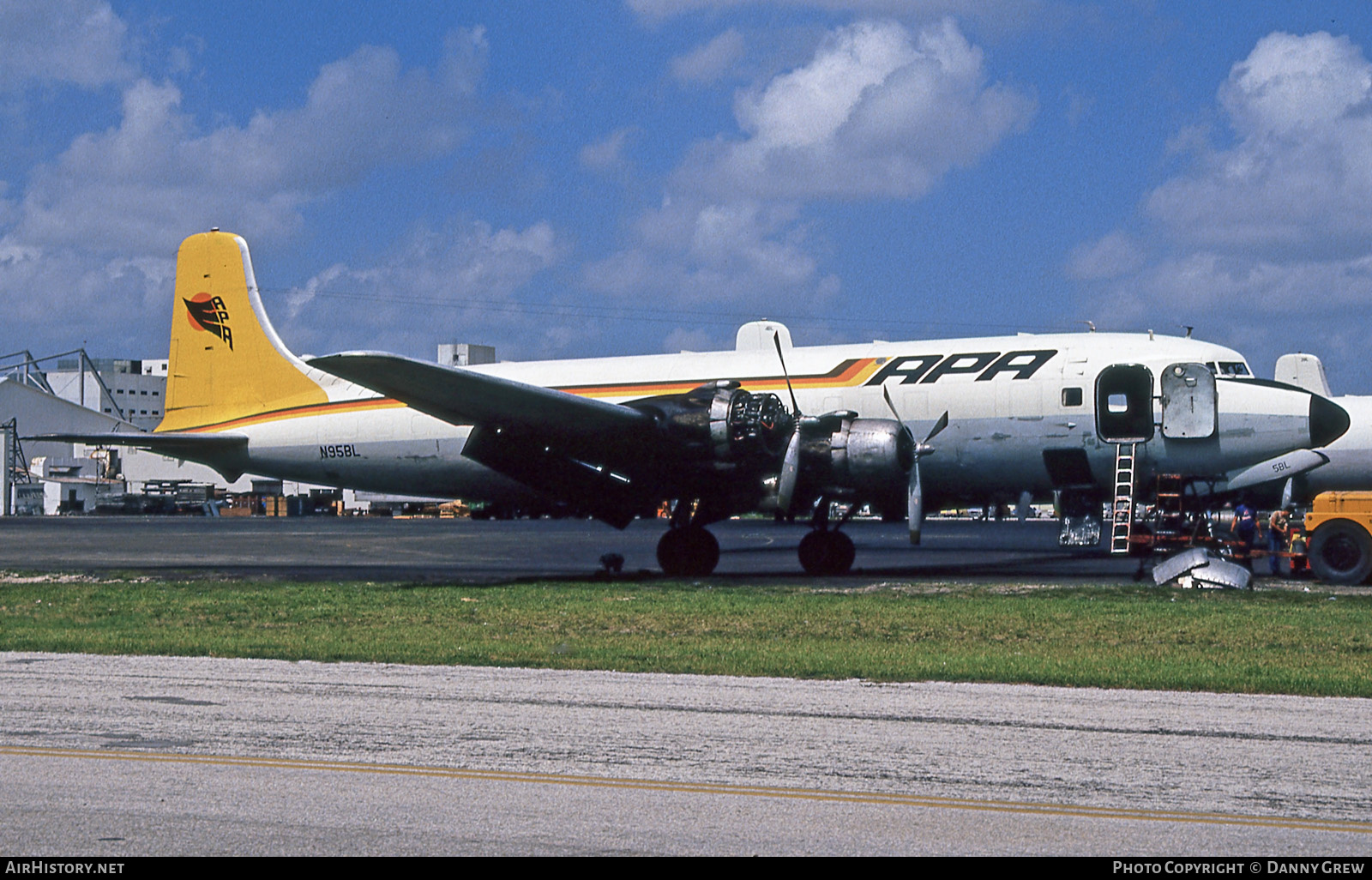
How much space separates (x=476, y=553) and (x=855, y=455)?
603 inches

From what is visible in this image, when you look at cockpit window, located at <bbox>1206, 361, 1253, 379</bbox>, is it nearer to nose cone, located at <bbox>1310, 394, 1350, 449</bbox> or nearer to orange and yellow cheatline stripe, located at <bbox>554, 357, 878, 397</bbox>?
nose cone, located at <bbox>1310, 394, 1350, 449</bbox>

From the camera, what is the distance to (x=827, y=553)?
26.8m

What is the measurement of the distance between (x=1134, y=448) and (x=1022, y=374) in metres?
2.44

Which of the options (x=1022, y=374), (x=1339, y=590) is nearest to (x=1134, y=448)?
(x=1022, y=374)

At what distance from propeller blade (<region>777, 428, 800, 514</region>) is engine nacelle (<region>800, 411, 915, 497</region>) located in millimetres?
433

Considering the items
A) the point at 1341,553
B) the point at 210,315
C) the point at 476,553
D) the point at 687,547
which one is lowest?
the point at 476,553

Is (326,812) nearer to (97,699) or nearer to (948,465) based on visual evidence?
(97,699)

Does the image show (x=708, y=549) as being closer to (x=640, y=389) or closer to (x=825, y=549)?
(x=825, y=549)

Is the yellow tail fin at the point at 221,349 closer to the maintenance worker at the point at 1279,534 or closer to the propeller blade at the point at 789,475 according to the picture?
the propeller blade at the point at 789,475

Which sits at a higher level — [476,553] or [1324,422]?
[1324,422]

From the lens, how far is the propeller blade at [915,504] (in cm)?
2383

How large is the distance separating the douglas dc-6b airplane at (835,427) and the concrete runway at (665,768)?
37.9 ft

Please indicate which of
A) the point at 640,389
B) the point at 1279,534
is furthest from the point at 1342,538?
the point at 640,389

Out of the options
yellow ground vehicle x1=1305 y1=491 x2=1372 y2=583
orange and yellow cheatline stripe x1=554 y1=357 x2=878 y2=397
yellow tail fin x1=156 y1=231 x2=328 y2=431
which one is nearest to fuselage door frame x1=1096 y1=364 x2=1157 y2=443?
yellow ground vehicle x1=1305 y1=491 x2=1372 y2=583
